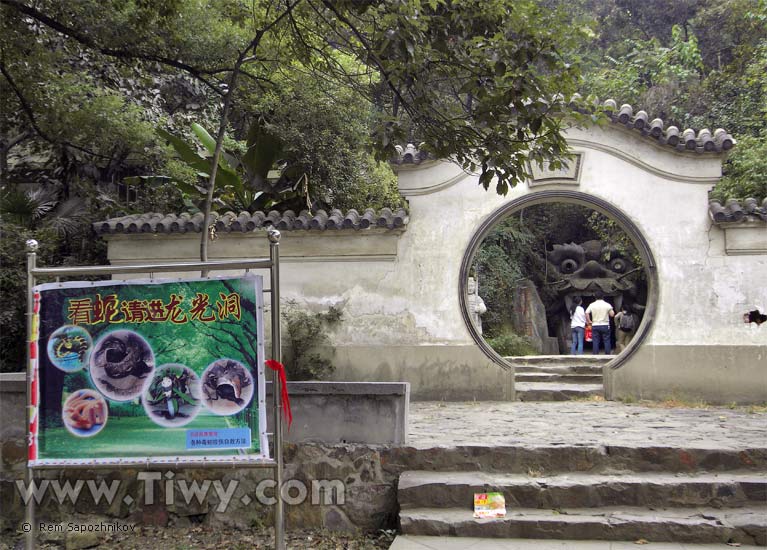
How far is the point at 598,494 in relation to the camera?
5.43m

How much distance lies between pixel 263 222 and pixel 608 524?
6.41 m

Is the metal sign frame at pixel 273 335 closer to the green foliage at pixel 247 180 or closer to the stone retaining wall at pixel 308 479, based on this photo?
the stone retaining wall at pixel 308 479

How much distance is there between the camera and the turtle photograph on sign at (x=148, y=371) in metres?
4.45

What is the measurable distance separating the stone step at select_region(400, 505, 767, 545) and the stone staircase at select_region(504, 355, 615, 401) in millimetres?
4790

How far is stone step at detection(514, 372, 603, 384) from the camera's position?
38.3 ft

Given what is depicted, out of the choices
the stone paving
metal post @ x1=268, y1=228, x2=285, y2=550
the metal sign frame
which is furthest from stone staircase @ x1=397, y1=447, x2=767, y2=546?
the metal sign frame

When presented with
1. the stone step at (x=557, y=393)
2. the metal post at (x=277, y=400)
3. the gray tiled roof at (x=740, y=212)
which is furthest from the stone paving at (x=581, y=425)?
the gray tiled roof at (x=740, y=212)

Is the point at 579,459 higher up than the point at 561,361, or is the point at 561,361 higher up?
the point at 561,361

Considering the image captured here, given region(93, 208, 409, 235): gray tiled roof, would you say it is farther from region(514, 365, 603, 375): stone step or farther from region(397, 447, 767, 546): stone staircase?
region(397, 447, 767, 546): stone staircase

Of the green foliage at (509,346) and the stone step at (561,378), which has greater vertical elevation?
the green foliage at (509,346)

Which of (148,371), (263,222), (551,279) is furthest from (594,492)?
(551,279)

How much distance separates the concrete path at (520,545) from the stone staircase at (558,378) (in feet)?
16.6

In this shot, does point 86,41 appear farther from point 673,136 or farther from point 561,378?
point 561,378

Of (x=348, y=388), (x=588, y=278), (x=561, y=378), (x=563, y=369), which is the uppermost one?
(x=588, y=278)
